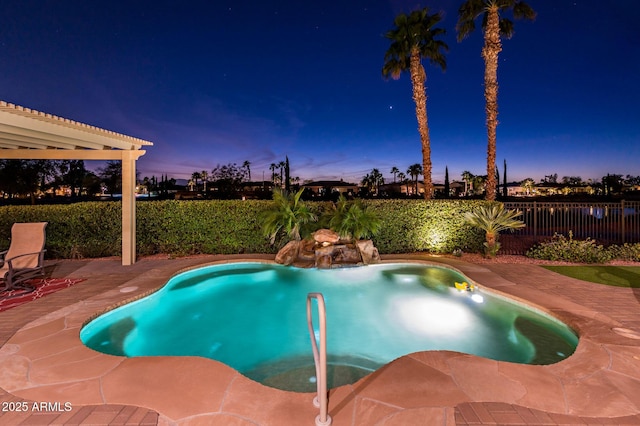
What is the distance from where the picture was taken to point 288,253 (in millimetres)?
9008

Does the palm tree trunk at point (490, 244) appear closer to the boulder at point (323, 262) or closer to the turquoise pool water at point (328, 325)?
the turquoise pool water at point (328, 325)

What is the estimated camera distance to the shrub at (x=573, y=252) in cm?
831

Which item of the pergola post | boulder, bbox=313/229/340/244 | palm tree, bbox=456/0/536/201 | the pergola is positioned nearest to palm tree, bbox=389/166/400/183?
palm tree, bbox=456/0/536/201

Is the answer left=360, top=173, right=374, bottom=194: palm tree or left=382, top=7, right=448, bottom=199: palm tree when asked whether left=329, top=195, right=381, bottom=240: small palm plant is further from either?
left=360, top=173, right=374, bottom=194: palm tree

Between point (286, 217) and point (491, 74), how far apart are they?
31.2 ft

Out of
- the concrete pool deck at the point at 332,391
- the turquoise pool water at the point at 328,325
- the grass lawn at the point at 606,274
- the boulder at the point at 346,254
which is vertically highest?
the boulder at the point at 346,254

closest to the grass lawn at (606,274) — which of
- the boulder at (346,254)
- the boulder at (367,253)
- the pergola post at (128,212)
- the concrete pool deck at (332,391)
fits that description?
the concrete pool deck at (332,391)

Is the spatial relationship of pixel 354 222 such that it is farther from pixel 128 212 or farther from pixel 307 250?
pixel 128 212

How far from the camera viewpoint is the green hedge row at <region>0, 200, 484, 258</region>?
949 cm

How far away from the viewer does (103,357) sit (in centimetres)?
336

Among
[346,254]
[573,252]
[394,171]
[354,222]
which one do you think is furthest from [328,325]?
[394,171]

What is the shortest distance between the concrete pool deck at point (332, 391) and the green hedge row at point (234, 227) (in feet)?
19.4

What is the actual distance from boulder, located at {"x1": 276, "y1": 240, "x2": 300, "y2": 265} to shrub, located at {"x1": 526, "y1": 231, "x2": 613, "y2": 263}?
23.6 feet

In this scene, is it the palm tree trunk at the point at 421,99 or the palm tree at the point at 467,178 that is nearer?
the palm tree trunk at the point at 421,99
